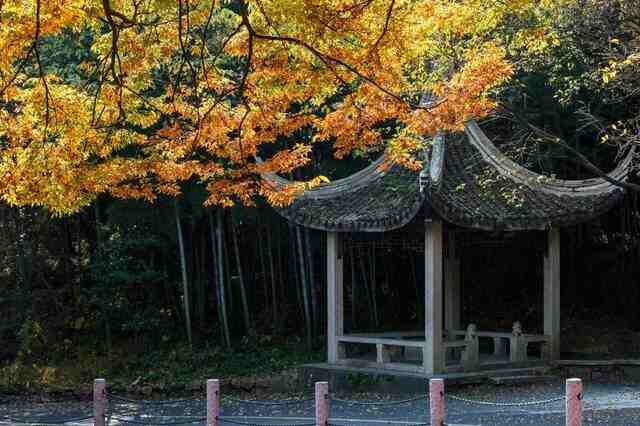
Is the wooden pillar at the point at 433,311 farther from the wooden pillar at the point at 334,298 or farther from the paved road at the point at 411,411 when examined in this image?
the wooden pillar at the point at 334,298

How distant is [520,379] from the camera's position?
14625 mm

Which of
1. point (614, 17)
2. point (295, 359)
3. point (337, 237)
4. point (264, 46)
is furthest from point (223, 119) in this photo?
point (295, 359)

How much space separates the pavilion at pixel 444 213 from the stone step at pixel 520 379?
0.39 m

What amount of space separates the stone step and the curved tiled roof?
6.85 feet

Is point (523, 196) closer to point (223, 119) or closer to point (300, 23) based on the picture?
point (223, 119)

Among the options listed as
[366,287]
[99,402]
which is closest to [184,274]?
[366,287]

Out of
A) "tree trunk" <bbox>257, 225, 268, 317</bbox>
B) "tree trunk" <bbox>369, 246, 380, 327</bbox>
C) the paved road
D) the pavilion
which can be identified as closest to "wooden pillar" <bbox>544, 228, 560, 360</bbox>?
the pavilion

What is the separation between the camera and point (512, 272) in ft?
66.8

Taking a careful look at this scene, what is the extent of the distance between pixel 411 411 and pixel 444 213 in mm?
2693

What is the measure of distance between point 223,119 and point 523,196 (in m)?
5.84

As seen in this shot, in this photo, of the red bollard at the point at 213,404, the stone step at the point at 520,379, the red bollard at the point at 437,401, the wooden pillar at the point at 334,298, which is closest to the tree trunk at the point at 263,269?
the wooden pillar at the point at 334,298

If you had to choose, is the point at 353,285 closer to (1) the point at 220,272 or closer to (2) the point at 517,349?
(1) the point at 220,272

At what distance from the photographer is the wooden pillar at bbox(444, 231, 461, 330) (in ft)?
54.6

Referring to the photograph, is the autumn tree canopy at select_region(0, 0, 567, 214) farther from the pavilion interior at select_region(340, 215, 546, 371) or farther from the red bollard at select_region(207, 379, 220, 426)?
the pavilion interior at select_region(340, 215, 546, 371)
